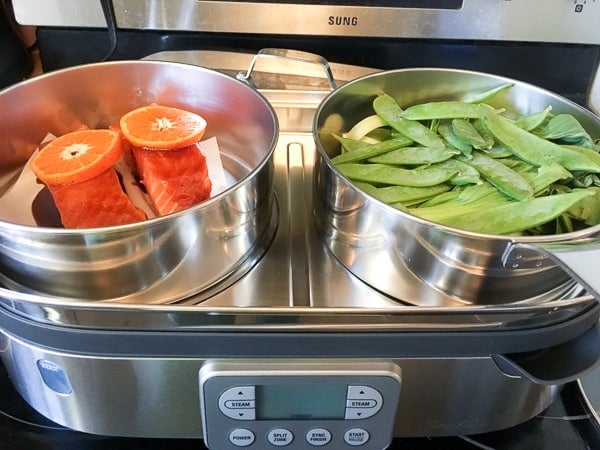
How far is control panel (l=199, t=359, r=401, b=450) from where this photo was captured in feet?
1.40

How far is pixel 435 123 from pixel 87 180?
0.32m

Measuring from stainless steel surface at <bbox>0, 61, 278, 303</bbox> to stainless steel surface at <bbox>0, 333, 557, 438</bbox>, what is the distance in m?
0.05

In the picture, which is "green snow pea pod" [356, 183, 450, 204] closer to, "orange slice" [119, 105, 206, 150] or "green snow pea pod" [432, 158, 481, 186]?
"green snow pea pod" [432, 158, 481, 186]

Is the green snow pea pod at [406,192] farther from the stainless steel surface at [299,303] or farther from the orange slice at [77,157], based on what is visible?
the orange slice at [77,157]

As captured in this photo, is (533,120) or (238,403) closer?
(238,403)

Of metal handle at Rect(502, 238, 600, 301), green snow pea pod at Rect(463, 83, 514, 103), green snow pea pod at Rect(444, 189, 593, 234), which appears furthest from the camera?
green snow pea pod at Rect(463, 83, 514, 103)

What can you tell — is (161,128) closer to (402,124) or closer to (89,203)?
(89,203)

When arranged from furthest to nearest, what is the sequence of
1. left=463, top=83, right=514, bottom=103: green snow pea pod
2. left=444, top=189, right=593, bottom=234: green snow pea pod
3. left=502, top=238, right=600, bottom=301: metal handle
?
1. left=463, top=83, right=514, bottom=103: green snow pea pod
2. left=444, top=189, right=593, bottom=234: green snow pea pod
3. left=502, top=238, right=600, bottom=301: metal handle

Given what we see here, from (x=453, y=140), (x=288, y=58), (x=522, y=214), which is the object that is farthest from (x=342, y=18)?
(x=522, y=214)

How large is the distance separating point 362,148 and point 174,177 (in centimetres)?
18

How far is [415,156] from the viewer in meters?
0.55

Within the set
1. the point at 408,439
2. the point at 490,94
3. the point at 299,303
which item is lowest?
the point at 408,439

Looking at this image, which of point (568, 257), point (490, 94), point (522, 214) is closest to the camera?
point (568, 257)

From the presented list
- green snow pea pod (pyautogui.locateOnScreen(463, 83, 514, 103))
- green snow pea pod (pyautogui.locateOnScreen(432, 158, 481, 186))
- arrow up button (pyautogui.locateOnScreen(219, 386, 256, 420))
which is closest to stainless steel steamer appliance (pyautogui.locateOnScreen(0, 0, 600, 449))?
arrow up button (pyautogui.locateOnScreen(219, 386, 256, 420))
